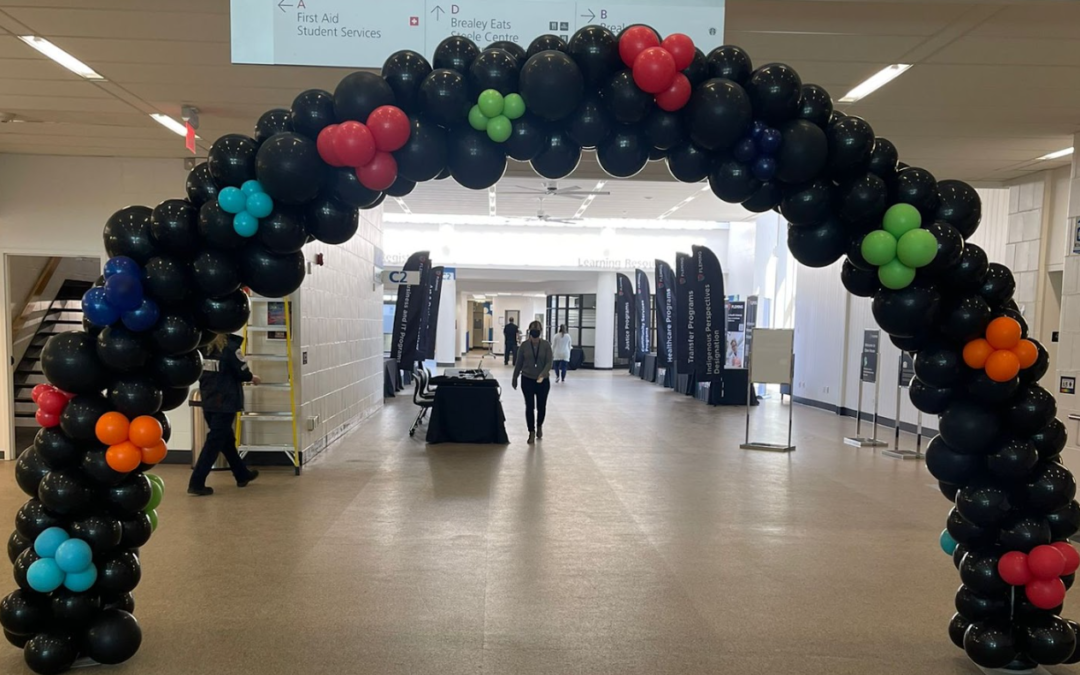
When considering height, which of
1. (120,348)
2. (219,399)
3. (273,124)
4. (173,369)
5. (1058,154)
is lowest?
(219,399)

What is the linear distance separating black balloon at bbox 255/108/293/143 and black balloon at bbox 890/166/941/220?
8.53 ft

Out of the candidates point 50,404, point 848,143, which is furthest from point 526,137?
point 50,404

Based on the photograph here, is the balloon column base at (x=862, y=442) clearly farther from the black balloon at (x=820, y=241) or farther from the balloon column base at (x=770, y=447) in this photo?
the black balloon at (x=820, y=241)

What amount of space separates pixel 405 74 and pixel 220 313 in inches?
51.6

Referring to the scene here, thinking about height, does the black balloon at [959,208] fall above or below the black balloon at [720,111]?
below

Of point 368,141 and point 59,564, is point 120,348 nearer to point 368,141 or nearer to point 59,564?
point 59,564

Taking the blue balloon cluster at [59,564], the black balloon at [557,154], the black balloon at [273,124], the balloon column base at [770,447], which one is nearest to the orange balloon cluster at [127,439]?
the blue balloon cluster at [59,564]

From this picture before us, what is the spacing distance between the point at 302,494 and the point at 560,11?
14.4 feet

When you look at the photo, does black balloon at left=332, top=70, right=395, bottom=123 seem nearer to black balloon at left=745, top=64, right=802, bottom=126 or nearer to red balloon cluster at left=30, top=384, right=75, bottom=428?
black balloon at left=745, top=64, right=802, bottom=126

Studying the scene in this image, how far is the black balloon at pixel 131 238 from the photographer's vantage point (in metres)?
2.76

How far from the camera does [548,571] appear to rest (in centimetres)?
393

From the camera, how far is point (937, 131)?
208 inches

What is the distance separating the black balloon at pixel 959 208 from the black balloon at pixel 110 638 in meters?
3.95

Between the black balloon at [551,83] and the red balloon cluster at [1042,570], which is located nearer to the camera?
the black balloon at [551,83]
